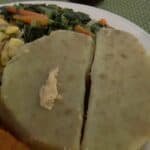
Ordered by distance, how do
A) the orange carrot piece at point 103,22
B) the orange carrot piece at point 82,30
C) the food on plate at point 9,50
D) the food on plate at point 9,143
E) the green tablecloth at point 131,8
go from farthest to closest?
the green tablecloth at point 131,8 → the orange carrot piece at point 103,22 → the orange carrot piece at point 82,30 → the food on plate at point 9,50 → the food on plate at point 9,143

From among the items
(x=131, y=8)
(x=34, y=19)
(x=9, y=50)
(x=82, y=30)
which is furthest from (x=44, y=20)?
(x=131, y=8)

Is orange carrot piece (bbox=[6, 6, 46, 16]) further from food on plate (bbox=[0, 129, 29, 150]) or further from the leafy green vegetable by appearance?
food on plate (bbox=[0, 129, 29, 150])

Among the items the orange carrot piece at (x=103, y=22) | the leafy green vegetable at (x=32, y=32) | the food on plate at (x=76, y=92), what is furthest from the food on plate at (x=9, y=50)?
the orange carrot piece at (x=103, y=22)

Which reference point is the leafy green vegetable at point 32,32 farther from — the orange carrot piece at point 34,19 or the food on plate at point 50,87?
the food on plate at point 50,87

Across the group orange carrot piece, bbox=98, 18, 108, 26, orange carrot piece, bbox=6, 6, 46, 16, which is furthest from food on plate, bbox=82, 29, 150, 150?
orange carrot piece, bbox=6, 6, 46, 16

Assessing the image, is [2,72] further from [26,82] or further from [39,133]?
[39,133]
